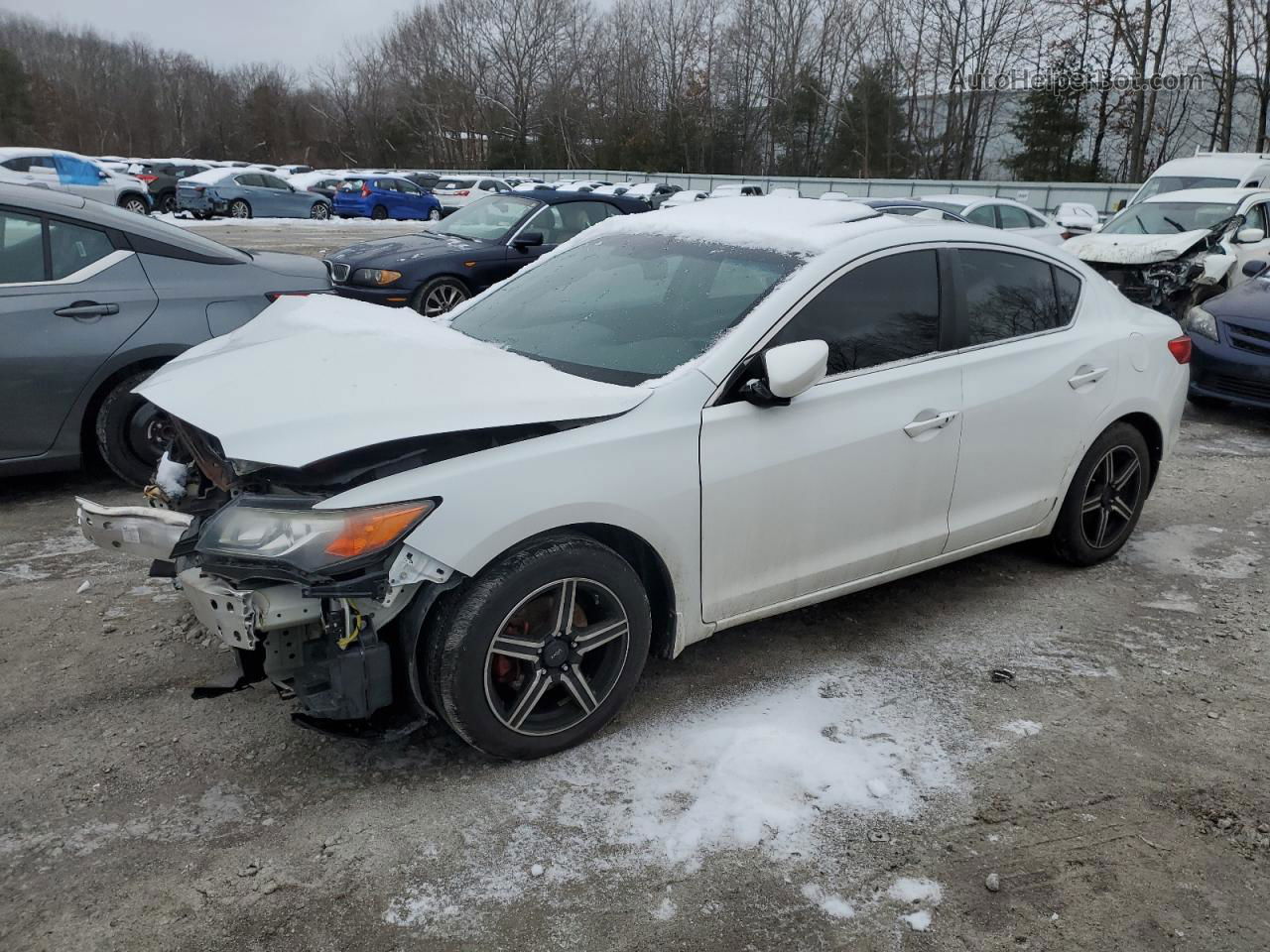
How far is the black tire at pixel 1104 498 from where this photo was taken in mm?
4590

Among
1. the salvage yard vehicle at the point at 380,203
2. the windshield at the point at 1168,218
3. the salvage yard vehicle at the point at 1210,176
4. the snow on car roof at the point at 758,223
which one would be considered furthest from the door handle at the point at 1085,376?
the salvage yard vehicle at the point at 380,203

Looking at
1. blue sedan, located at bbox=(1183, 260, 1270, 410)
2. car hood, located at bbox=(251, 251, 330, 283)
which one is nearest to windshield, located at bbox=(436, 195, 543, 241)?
car hood, located at bbox=(251, 251, 330, 283)

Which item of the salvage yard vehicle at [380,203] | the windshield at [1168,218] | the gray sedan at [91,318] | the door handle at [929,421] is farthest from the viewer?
the salvage yard vehicle at [380,203]

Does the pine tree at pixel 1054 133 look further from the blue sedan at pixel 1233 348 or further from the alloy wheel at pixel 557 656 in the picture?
the alloy wheel at pixel 557 656

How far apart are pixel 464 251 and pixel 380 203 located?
2514cm

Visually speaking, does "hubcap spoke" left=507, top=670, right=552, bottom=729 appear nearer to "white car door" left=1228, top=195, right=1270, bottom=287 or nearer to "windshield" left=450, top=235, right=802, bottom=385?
"windshield" left=450, top=235, right=802, bottom=385

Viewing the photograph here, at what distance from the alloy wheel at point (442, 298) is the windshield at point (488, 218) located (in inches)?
37.5

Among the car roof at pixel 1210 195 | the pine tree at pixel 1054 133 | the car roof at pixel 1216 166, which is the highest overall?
the pine tree at pixel 1054 133

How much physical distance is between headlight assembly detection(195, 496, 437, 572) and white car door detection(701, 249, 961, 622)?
1001 millimetres

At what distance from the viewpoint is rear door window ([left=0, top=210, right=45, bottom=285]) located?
201 inches

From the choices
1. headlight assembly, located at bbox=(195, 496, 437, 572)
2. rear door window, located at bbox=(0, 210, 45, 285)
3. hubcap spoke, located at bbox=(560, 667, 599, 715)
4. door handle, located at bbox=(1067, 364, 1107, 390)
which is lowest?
hubcap spoke, located at bbox=(560, 667, 599, 715)

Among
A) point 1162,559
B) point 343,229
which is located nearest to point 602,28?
point 343,229

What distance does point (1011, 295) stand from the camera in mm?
4258

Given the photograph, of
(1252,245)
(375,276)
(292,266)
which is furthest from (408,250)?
(1252,245)
